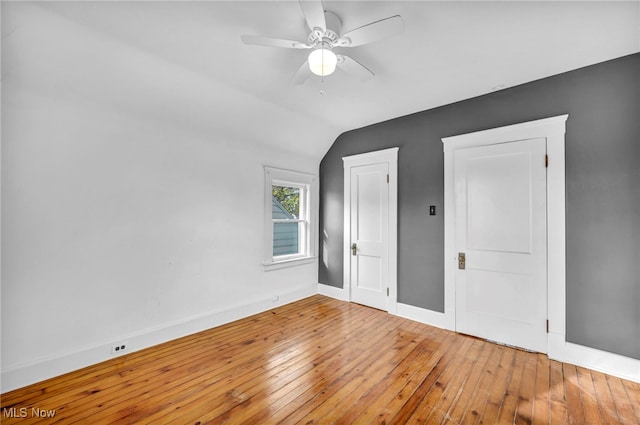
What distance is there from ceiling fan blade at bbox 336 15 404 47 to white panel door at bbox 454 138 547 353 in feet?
6.48

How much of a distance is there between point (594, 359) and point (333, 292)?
307 centimetres

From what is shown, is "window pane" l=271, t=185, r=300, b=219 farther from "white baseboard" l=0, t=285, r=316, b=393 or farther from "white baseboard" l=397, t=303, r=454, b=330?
"white baseboard" l=397, t=303, r=454, b=330

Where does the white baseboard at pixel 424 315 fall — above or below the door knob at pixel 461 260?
below

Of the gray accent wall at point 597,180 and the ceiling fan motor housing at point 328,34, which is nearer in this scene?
the ceiling fan motor housing at point 328,34

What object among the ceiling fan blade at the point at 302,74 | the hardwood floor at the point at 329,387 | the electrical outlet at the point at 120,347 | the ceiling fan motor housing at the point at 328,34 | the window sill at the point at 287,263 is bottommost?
the hardwood floor at the point at 329,387

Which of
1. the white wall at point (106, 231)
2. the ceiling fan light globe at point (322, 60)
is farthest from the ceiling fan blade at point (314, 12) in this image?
the white wall at point (106, 231)

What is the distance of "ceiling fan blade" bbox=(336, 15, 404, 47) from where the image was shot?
163 cm

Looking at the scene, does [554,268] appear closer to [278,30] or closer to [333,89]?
[333,89]

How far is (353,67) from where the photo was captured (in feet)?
7.23

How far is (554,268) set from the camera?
8.64 feet

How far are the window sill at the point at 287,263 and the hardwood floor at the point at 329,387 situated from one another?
3.57 ft

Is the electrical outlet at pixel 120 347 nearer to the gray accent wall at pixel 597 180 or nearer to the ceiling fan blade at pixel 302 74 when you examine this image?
the ceiling fan blade at pixel 302 74

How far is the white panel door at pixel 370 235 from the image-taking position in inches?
154

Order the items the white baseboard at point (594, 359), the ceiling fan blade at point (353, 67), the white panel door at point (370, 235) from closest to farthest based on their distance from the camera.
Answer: the ceiling fan blade at point (353, 67), the white baseboard at point (594, 359), the white panel door at point (370, 235)
